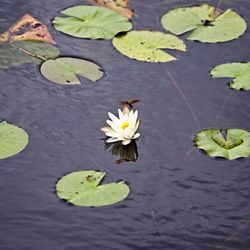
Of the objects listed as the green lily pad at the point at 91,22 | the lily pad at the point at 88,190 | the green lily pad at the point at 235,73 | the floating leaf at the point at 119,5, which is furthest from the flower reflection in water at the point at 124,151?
the floating leaf at the point at 119,5

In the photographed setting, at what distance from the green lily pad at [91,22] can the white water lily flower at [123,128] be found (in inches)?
22.2

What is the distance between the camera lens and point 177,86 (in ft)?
7.40

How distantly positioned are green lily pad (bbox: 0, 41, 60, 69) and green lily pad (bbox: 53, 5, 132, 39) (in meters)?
0.14

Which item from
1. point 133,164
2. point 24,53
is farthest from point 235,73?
point 24,53

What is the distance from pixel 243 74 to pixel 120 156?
0.61 m

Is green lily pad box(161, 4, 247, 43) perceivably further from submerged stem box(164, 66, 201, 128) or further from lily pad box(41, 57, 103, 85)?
lily pad box(41, 57, 103, 85)

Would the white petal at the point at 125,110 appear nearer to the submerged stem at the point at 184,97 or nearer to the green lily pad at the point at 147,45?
the submerged stem at the point at 184,97

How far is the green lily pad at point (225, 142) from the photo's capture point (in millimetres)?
1978

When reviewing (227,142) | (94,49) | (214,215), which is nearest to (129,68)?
(94,49)

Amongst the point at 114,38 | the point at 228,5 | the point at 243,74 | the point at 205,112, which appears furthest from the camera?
the point at 228,5

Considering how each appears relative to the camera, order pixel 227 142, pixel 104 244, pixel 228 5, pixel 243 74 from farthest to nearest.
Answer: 1. pixel 228 5
2. pixel 243 74
3. pixel 227 142
4. pixel 104 244

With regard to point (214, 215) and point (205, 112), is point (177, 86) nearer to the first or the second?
point (205, 112)

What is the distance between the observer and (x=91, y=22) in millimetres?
2572

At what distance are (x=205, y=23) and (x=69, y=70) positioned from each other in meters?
0.64
